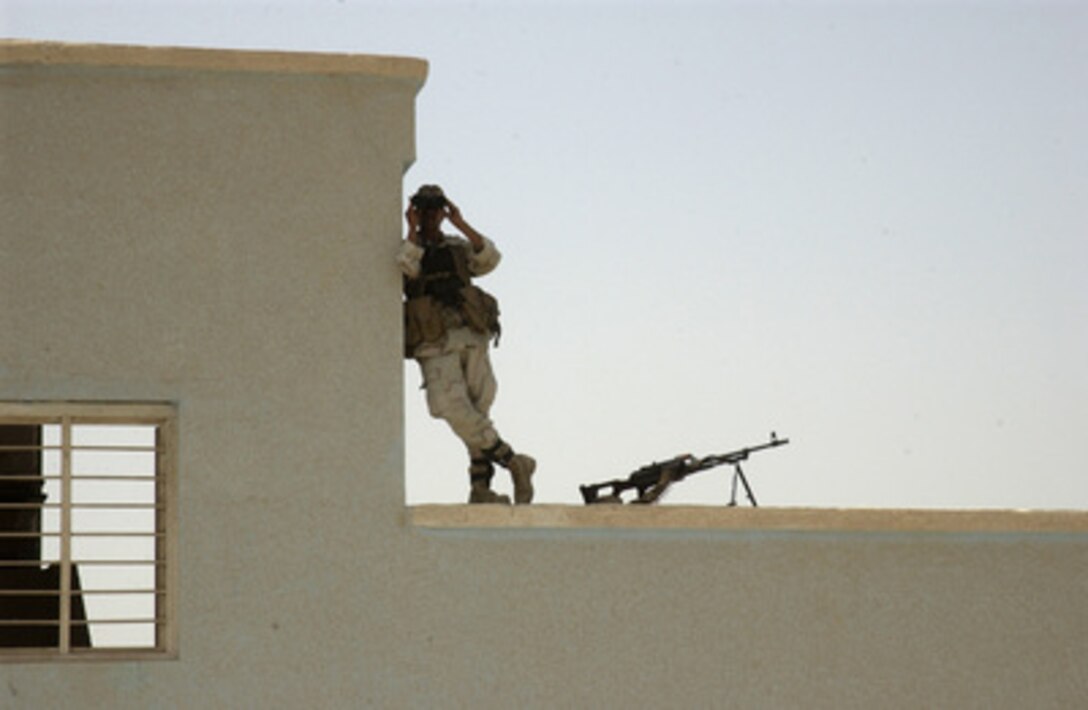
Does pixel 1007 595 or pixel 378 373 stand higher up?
pixel 378 373

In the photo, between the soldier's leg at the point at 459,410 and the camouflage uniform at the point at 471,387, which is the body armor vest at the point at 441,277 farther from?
the soldier's leg at the point at 459,410

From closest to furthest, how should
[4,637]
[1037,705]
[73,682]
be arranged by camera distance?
[73,682] → [1037,705] → [4,637]

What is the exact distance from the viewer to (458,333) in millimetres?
12484

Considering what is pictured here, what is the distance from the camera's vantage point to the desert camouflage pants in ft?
41.1

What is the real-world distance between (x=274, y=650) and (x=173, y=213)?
2285 mm

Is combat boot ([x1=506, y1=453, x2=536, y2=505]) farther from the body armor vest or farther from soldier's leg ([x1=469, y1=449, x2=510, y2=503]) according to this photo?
the body armor vest

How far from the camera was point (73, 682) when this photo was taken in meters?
11.6

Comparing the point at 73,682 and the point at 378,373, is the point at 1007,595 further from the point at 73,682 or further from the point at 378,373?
the point at 73,682

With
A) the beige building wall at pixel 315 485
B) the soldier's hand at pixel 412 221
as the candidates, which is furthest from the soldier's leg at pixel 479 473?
the soldier's hand at pixel 412 221

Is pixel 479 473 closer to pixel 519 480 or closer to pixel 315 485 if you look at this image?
pixel 519 480

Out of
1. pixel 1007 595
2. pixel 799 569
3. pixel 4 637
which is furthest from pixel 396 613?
pixel 4 637

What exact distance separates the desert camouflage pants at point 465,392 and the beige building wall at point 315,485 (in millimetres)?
606

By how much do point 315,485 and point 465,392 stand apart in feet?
3.71

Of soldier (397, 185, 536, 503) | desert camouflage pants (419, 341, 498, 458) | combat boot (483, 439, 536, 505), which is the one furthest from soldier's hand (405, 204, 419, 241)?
combat boot (483, 439, 536, 505)
